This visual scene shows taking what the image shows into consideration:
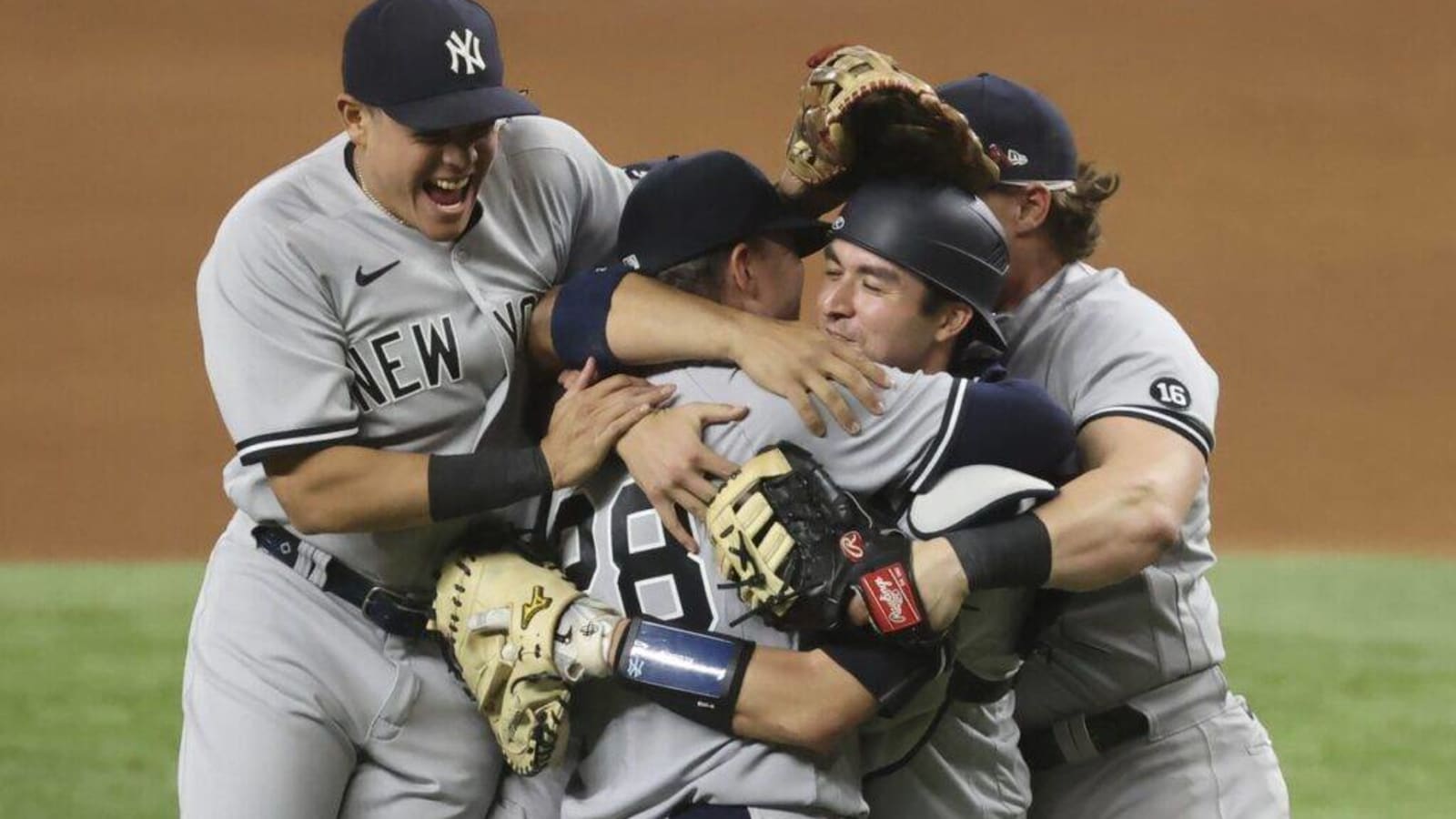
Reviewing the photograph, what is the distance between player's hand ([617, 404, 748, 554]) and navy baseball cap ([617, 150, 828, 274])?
1.16ft

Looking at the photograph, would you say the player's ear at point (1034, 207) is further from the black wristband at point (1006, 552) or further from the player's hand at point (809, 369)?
the black wristband at point (1006, 552)

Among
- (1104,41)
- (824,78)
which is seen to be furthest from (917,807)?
(1104,41)

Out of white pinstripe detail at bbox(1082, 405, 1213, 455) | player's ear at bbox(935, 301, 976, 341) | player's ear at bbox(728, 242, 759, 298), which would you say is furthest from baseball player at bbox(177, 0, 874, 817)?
white pinstripe detail at bbox(1082, 405, 1213, 455)

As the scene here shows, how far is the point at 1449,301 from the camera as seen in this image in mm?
12047

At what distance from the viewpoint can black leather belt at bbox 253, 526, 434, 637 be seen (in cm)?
414

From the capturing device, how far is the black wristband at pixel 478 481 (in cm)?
373

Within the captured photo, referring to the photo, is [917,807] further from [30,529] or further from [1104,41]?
[1104,41]

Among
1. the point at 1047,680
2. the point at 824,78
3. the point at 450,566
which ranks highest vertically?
the point at 824,78

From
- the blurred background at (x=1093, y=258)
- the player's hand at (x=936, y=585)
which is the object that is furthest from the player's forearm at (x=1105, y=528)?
the blurred background at (x=1093, y=258)

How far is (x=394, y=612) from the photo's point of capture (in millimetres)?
4141

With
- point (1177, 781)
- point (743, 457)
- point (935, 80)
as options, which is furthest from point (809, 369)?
point (935, 80)

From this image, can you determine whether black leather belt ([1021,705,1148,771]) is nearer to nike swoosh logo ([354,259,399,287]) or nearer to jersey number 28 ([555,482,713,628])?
jersey number 28 ([555,482,713,628])

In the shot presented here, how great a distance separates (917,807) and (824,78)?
1.44m

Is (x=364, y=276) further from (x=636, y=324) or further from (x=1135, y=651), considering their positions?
(x=1135, y=651)
